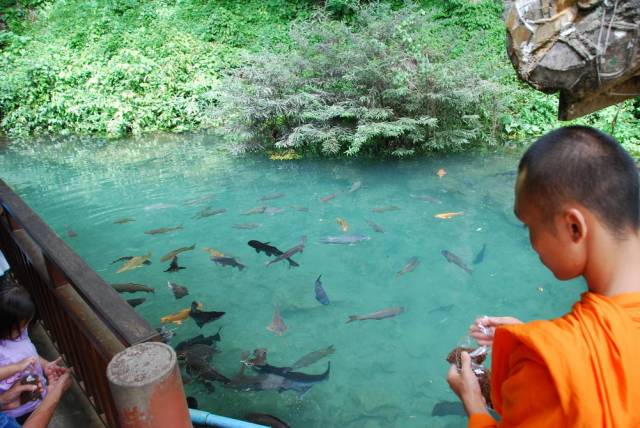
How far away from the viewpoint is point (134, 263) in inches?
253

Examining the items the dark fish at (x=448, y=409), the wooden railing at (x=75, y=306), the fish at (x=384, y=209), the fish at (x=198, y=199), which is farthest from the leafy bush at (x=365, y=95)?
the wooden railing at (x=75, y=306)

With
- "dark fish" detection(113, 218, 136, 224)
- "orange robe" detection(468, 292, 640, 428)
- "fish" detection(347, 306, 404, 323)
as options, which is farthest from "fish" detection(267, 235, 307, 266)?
"orange robe" detection(468, 292, 640, 428)

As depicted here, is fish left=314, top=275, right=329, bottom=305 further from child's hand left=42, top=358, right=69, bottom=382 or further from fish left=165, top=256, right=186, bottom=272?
child's hand left=42, top=358, right=69, bottom=382

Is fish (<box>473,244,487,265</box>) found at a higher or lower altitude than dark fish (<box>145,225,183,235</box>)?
lower

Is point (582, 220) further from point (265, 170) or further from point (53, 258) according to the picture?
point (265, 170)

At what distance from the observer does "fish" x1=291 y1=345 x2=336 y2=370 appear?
4461 mm

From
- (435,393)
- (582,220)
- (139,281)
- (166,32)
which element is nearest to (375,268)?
(435,393)

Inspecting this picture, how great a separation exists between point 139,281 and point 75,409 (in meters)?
3.23

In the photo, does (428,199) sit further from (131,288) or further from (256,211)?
(131,288)

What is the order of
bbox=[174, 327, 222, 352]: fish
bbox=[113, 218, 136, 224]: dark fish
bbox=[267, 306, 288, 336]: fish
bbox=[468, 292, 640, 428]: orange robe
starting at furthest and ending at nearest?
bbox=[113, 218, 136, 224]: dark fish < bbox=[267, 306, 288, 336]: fish < bbox=[174, 327, 222, 352]: fish < bbox=[468, 292, 640, 428]: orange robe

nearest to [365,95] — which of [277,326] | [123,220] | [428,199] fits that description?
[428,199]

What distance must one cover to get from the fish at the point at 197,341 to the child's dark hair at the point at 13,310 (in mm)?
2190

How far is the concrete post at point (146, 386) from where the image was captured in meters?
1.57

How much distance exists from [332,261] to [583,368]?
5339 mm
